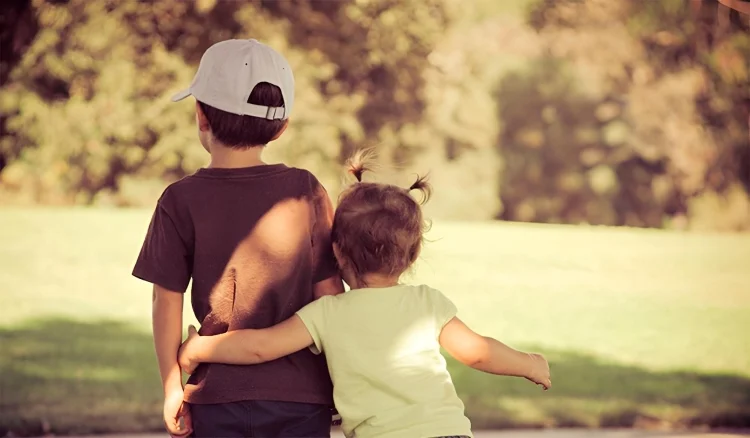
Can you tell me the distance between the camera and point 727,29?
618 inches

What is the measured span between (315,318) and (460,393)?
3.98 meters

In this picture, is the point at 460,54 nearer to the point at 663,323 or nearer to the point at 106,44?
the point at 106,44

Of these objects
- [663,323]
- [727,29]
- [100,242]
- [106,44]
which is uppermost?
[727,29]

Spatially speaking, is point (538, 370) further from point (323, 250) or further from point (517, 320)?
point (517, 320)

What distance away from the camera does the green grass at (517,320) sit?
5602mm

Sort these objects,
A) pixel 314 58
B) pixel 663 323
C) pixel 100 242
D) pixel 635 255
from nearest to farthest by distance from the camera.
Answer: pixel 663 323 < pixel 100 242 < pixel 635 255 < pixel 314 58

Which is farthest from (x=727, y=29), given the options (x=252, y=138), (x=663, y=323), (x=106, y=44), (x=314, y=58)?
(x=252, y=138)

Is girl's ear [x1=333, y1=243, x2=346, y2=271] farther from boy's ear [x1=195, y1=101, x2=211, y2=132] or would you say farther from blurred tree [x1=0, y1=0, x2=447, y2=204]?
blurred tree [x1=0, y1=0, x2=447, y2=204]

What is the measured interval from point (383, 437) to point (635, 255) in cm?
1097

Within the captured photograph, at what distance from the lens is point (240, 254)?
7.27 feet

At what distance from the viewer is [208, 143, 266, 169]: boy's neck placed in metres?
2.28

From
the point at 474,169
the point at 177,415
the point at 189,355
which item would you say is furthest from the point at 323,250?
the point at 474,169

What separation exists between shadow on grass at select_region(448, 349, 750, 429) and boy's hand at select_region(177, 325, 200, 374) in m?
3.17

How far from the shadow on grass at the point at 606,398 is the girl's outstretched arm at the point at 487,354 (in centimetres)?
292
